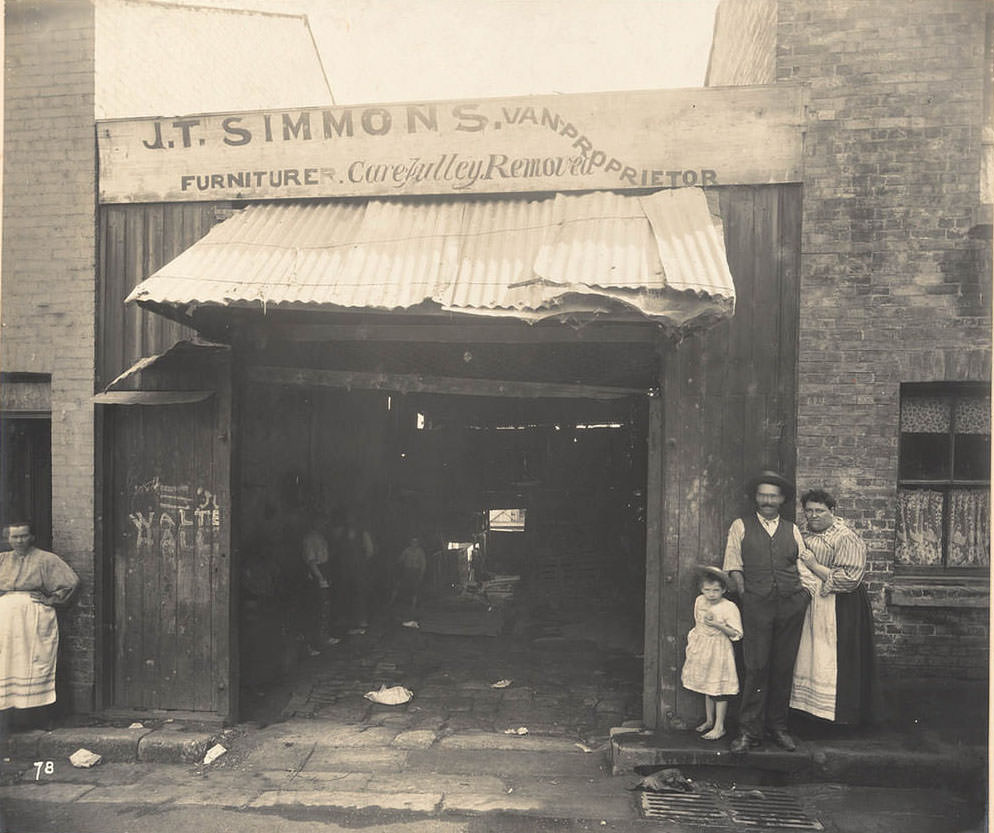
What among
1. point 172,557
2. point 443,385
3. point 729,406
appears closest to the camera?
point 729,406

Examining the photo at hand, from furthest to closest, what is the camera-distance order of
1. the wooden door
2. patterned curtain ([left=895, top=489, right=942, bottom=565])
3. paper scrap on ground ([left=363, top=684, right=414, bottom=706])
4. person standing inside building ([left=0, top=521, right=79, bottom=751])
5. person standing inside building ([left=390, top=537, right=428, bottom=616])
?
1. person standing inside building ([left=390, top=537, right=428, bottom=616])
2. paper scrap on ground ([left=363, top=684, right=414, bottom=706])
3. the wooden door
4. patterned curtain ([left=895, top=489, right=942, bottom=565])
5. person standing inside building ([left=0, top=521, right=79, bottom=751])

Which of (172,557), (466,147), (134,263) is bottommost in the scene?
(172,557)

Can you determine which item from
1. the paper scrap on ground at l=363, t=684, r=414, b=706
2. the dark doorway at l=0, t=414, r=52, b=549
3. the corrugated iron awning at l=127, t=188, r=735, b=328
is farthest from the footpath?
the corrugated iron awning at l=127, t=188, r=735, b=328

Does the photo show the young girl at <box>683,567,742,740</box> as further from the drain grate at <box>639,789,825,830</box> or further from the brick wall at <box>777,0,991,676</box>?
the brick wall at <box>777,0,991,676</box>

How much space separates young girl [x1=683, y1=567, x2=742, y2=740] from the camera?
5648mm

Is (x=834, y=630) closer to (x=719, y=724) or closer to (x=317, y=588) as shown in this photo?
(x=719, y=724)

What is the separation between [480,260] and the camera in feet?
17.7

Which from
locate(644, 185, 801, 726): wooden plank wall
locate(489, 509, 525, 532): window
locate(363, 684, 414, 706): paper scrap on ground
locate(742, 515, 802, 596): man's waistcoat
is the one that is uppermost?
locate(644, 185, 801, 726): wooden plank wall

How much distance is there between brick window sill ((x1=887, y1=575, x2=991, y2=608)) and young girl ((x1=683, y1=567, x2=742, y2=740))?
132cm

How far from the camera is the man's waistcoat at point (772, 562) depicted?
5.52 metres

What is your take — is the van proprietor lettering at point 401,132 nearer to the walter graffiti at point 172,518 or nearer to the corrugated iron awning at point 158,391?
the corrugated iron awning at point 158,391

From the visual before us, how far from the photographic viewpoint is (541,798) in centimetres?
523

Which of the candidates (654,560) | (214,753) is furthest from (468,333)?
(214,753)

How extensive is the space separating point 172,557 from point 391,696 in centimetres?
247
